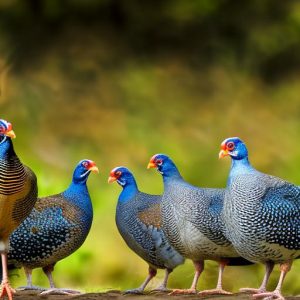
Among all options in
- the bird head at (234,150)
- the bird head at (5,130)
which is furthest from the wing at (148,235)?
the bird head at (5,130)

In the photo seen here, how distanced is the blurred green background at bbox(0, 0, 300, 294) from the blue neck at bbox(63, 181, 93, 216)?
1.96 meters

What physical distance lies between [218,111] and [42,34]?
134cm

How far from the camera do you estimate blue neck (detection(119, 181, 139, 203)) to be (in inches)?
186

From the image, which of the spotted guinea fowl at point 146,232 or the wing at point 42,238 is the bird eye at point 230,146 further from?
the wing at point 42,238

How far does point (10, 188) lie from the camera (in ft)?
12.3

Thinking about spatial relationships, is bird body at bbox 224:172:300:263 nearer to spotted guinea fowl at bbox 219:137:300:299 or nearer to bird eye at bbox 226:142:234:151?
spotted guinea fowl at bbox 219:137:300:299

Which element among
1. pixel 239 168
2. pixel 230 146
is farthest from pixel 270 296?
pixel 230 146

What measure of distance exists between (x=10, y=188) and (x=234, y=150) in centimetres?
89

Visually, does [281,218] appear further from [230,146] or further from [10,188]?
[10,188]

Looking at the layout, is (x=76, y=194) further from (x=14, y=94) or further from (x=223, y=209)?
(x=14, y=94)

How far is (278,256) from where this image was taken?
3.84m

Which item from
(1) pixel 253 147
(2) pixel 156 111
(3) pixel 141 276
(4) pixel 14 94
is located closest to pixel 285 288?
(3) pixel 141 276

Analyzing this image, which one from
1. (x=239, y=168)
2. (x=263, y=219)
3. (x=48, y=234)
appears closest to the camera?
(x=263, y=219)

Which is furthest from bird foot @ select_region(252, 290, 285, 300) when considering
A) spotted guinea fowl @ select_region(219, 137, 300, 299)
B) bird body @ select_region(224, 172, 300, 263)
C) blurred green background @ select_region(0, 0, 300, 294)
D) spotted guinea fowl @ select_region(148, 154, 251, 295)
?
blurred green background @ select_region(0, 0, 300, 294)
